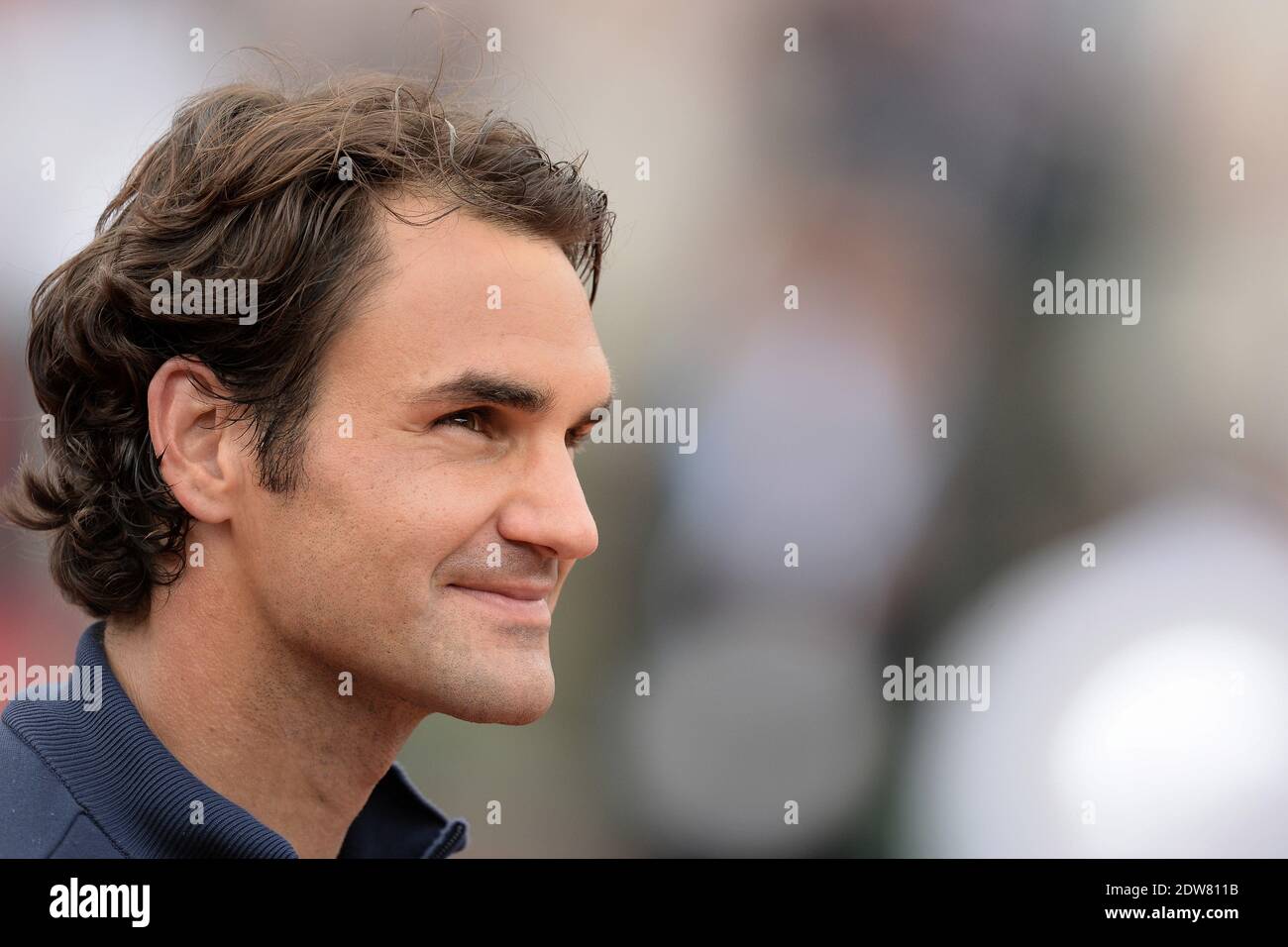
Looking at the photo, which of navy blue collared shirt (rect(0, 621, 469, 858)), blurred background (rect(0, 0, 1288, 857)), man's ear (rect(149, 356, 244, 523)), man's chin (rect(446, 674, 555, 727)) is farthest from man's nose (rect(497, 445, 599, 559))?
blurred background (rect(0, 0, 1288, 857))

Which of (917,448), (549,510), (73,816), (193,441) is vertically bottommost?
(73,816)

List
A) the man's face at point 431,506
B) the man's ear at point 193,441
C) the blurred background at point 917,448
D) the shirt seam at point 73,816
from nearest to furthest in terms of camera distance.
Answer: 1. the shirt seam at point 73,816
2. the man's face at point 431,506
3. the man's ear at point 193,441
4. the blurred background at point 917,448

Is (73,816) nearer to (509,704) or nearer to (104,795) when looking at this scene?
(104,795)

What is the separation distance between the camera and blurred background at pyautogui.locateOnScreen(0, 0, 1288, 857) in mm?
4305

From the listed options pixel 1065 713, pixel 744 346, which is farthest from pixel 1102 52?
pixel 1065 713

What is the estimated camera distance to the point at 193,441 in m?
2.32

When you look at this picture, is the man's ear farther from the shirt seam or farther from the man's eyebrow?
the shirt seam

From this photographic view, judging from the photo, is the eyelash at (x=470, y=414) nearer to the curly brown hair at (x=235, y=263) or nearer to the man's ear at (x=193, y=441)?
the curly brown hair at (x=235, y=263)

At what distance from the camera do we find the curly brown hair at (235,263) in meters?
2.29

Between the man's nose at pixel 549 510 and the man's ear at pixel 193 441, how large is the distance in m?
0.58

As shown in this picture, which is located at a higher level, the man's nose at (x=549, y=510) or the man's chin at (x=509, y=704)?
the man's nose at (x=549, y=510)

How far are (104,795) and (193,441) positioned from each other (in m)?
0.72

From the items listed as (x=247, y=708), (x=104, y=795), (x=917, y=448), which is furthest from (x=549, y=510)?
(x=917, y=448)

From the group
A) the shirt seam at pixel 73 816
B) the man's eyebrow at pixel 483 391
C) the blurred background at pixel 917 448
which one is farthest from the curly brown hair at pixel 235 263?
the blurred background at pixel 917 448
